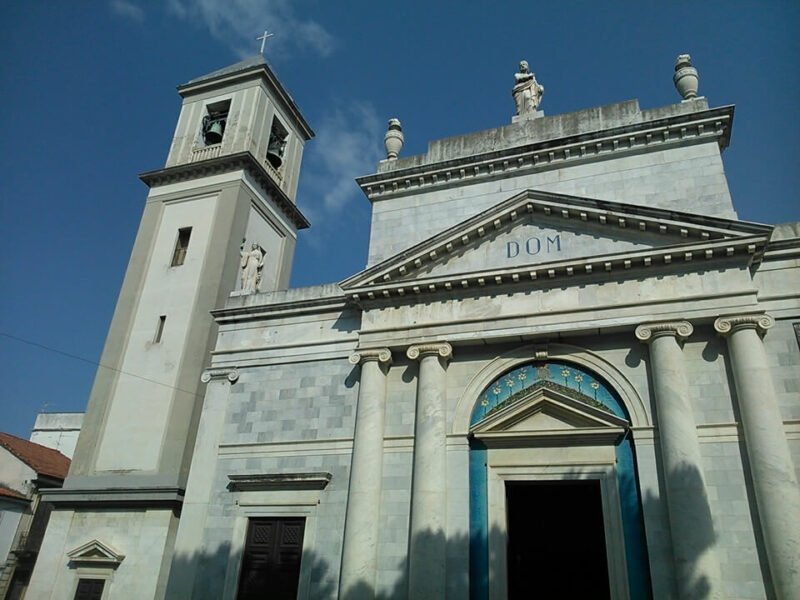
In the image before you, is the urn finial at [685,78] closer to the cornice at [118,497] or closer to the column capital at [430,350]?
the column capital at [430,350]

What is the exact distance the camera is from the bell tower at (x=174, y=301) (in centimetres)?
1780

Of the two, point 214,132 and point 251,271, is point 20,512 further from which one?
point 214,132

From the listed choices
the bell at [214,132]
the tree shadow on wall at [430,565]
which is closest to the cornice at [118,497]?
the tree shadow on wall at [430,565]

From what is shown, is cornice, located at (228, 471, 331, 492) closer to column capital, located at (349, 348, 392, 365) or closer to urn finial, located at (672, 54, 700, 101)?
column capital, located at (349, 348, 392, 365)

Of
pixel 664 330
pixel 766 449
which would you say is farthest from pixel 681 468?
pixel 664 330

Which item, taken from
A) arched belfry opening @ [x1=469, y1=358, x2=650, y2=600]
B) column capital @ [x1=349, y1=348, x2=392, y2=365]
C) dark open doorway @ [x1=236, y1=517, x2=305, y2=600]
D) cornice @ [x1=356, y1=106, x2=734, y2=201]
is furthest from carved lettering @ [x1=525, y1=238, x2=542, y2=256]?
dark open doorway @ [x1=236, y1=517, x2=305, y2=600]

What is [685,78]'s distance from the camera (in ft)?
52.4

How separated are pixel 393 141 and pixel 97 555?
46.8 feet

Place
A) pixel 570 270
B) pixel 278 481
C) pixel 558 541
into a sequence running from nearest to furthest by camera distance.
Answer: pixel 570 270 < pixel 278 481 < pixel 558 541

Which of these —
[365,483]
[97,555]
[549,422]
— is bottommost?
[97,555]

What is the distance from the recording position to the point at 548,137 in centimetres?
1697

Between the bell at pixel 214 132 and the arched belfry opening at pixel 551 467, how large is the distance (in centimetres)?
1610

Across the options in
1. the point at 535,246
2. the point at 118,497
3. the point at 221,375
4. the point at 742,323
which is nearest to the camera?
the point at 742,323

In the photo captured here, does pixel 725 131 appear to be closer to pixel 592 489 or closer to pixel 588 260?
pixel 588 260
